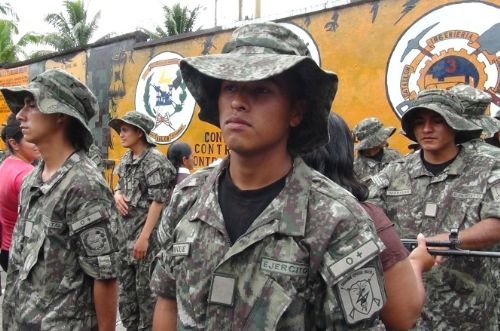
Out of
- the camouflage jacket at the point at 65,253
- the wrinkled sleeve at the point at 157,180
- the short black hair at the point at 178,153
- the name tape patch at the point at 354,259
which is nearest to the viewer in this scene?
the name tape patch at the point at 354,259

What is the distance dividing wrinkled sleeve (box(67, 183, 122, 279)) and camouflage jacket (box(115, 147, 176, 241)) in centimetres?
230

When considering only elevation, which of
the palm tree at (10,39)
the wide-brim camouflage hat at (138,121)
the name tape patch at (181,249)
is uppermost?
the palm tree at (10,39)

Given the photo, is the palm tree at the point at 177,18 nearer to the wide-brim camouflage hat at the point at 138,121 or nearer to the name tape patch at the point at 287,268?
the wide-brim camouflage hat at the point at 138,121

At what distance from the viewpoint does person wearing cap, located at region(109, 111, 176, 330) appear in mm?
4332

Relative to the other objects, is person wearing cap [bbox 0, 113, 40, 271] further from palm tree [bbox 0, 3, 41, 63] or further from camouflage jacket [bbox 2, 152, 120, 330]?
palm tree [bbox 0, 3, 41, 63]

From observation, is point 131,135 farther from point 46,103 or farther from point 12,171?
point 46,103

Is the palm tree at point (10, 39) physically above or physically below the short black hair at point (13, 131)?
above

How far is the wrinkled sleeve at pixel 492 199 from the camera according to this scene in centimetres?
260

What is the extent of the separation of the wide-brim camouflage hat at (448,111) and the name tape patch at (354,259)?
1.65 meters

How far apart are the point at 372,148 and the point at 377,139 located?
12cm

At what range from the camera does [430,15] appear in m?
5.63

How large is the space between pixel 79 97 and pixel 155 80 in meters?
7.06

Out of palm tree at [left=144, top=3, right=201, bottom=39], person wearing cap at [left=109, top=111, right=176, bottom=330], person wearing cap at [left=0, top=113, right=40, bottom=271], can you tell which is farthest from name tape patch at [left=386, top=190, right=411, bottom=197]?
palm tree at [left=144, top=3, right=201, bottom=39]

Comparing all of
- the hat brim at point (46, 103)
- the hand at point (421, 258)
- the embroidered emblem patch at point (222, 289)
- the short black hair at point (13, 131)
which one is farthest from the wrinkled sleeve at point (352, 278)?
the short black hair at point (13, 131)
